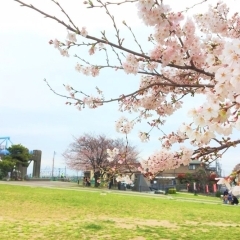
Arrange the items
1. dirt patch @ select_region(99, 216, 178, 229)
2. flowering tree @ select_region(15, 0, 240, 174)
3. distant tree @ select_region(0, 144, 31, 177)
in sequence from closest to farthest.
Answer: flowering tree @ select_region(15, 0, 240, 174), dirt patch @ select_region(99, 216, 178, 229), distant tree @ select_region(0, 144, 31, 177)

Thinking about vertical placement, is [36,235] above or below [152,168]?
below

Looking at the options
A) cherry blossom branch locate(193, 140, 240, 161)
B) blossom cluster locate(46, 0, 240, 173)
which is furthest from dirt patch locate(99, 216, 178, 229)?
cherry blossom branch locate(193, 140, 240, 161)

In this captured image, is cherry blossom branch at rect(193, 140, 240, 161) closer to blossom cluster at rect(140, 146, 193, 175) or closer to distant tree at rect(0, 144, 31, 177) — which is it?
blossom cluster at rect(140, 146, 193, 175)

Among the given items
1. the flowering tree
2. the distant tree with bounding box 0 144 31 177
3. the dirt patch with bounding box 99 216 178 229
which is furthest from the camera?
the distant tree with bounding box 0 144 31 177

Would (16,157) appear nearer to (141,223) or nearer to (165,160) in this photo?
(141,223)

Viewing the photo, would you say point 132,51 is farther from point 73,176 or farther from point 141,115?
point 73,176

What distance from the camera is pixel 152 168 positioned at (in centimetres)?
256

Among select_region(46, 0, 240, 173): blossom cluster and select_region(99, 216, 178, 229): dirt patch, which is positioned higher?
select_region(46, 0, 240, 173): blossom cluster

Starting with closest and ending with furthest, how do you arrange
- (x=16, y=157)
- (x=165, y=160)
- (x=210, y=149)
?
(x=210, y=149), (x=165, y=160), (x=16, y=157)

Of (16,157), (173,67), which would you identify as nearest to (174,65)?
(173,67)

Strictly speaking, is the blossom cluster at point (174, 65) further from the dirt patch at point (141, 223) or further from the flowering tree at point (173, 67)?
the dirt patch at point (141, 223)

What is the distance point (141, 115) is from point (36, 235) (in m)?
3.62

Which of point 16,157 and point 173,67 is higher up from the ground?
point 16,157

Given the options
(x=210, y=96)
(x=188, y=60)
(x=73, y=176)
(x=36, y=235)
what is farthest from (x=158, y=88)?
(x=73, y=176)
